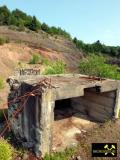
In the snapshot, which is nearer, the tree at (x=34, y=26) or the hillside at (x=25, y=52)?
the hillside at (x=25, y=52)

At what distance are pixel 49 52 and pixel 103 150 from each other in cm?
2216

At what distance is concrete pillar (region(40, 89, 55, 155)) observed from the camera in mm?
7590

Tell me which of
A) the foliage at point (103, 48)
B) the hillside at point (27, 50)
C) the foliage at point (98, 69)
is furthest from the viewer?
the foliage at point (103, 48)

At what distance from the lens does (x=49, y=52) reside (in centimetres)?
2975

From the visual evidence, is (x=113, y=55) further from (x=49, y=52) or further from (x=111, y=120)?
(x=111, y=120)

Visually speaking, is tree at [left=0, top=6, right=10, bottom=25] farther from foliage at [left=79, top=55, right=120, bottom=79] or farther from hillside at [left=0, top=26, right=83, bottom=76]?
foliage at [left=79, top=55, right=120, bottom=79]

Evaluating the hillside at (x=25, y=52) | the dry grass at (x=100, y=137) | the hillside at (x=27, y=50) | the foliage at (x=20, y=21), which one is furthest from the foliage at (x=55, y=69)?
the foliage at (x=20, y=21)

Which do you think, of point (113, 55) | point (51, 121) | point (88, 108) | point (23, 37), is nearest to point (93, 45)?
point (113, 55)

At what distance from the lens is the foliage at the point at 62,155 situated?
25.5 feet

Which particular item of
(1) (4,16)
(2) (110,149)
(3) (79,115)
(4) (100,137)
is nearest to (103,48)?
(1) (4,16)

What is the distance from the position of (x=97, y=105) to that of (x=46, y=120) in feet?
10.4

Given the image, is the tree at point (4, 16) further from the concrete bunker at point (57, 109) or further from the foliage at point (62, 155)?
the foliage at point (62, 155)

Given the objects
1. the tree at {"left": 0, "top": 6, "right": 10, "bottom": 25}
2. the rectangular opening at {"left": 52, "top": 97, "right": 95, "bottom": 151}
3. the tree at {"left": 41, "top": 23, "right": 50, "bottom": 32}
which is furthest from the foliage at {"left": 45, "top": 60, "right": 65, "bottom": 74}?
the tree at {"left": 41, "top": 23, "right": 50, "bottom": 32}

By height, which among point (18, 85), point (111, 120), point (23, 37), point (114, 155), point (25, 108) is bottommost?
point (114, 155)
